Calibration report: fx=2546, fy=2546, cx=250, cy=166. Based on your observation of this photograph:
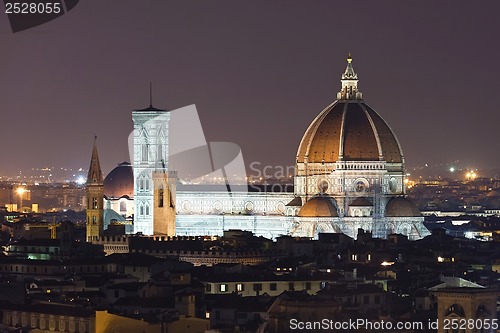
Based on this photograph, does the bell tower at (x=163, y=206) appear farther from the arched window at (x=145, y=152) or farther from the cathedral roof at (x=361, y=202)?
the cathedral roof at (x=361, y=202)

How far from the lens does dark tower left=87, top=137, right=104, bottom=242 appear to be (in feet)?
448

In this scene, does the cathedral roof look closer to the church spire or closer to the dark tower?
the church spire

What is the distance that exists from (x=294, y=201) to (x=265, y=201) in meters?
3.99

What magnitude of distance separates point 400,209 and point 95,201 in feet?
60.2

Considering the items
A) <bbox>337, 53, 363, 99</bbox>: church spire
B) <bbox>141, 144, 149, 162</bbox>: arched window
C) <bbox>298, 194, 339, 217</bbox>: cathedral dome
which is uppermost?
<bbox>337, 53, 363, 99</bbox>: church spire

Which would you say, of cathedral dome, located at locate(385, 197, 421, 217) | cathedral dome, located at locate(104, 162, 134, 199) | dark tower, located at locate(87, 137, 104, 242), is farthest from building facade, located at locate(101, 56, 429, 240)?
cathedral dome, located at locate(104, 162, 134, 199)

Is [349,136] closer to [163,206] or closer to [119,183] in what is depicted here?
[163,206]

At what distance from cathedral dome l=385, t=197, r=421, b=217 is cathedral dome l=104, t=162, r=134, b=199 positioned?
37.1 metres

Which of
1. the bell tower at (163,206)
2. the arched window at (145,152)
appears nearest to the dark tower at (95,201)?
the bell tower at (163,206)

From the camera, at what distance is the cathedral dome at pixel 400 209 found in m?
145

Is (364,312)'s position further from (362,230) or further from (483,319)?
(362,230)

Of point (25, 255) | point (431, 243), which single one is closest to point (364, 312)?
point (25, 255)

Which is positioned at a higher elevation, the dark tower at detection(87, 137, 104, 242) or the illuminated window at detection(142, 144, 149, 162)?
the illuminated window at detection(142, 144, 149, 162)

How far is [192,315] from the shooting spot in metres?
82.7
